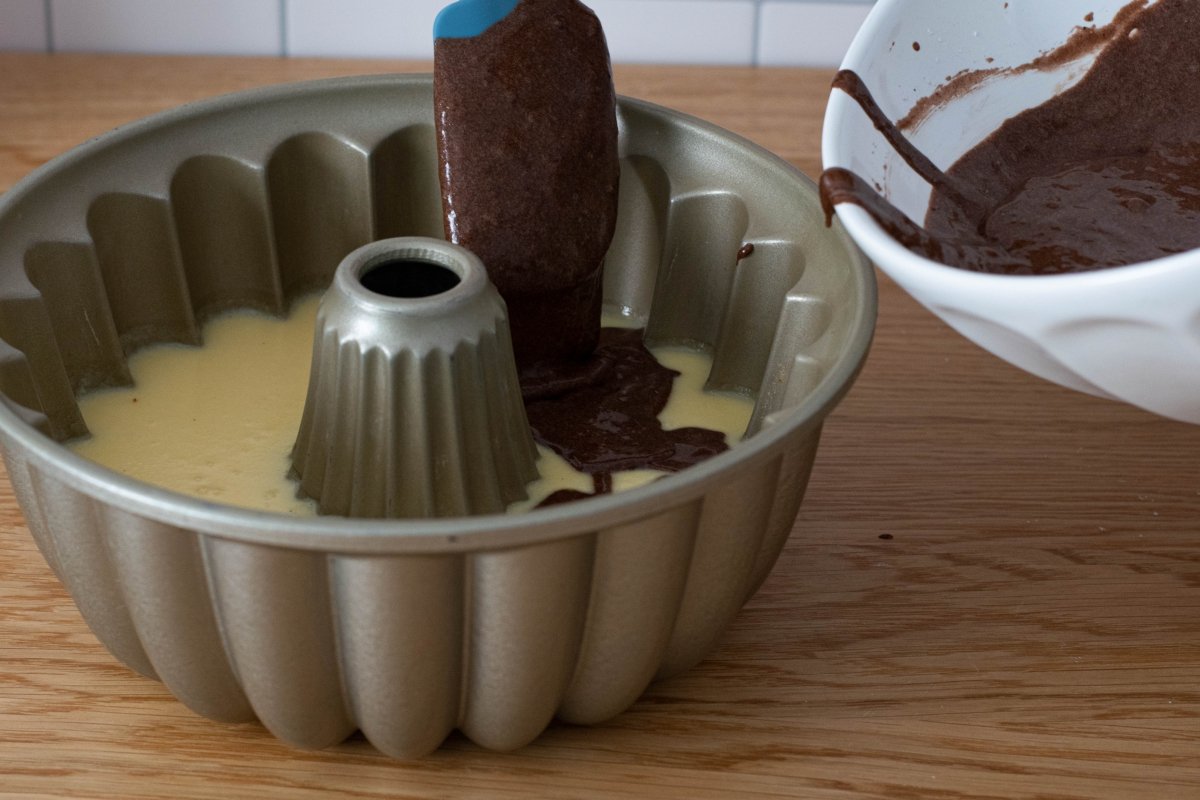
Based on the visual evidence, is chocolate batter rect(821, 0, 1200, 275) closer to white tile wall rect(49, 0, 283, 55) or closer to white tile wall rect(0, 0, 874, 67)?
white tile wall rect(0, 0, 874, 67)

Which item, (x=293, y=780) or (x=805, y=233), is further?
(x=805, y=233)

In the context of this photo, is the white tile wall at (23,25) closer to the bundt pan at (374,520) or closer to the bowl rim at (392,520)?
the bundt pan at (374,520)

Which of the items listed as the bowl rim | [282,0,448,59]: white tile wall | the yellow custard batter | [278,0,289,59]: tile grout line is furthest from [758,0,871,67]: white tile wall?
the bowl rim

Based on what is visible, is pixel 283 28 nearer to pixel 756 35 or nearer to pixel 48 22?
pixel 48 22

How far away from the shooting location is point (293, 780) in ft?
1.78

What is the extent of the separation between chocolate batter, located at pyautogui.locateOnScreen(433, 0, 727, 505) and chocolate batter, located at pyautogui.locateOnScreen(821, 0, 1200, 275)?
148 mm

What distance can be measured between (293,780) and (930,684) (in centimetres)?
26

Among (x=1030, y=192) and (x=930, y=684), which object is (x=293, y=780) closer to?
(x=930, y=684)

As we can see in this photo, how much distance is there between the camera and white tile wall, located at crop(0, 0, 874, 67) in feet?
3.65

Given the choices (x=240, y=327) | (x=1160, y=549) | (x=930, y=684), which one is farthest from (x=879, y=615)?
(x=240, y=327)

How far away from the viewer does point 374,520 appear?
45cm

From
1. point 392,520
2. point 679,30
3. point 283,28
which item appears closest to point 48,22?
point 283,28

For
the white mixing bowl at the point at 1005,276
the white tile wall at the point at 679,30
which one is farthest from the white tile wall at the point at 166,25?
the white mixing bowl at the point at 1005,276

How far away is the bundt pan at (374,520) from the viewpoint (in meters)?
0.46
